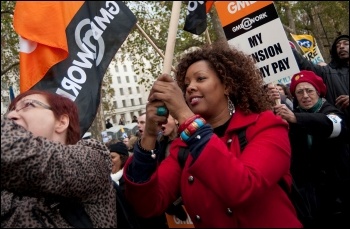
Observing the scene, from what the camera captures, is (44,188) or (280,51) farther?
(280,51)

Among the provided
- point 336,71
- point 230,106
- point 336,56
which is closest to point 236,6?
point 336,71

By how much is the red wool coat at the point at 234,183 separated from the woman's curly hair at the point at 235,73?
0.38 feet

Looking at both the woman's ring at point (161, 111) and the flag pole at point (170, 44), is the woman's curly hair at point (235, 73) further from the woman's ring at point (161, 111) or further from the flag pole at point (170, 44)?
the woman's ring at point (161, 111)

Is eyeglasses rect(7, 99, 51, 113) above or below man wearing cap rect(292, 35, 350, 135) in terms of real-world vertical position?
above

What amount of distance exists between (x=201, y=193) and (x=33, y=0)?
1916mm

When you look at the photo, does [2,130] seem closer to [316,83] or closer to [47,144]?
[47,144]

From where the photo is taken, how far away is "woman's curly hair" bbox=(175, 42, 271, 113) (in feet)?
7.04

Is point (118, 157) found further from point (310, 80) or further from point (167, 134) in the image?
point (310, 80)

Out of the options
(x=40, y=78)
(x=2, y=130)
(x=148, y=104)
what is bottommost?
(x=148, y=104)

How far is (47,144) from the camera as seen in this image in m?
1.58

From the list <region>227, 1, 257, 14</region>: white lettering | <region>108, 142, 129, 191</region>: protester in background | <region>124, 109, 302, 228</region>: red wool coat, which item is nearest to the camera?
<region>124, 109, 302, 228</region>: red wool coat

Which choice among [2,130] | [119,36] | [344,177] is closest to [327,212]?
[344,177]

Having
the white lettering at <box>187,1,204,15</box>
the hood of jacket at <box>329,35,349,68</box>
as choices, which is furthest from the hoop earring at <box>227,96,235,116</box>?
the hood of jacket at <box>329,35,349,68</box>

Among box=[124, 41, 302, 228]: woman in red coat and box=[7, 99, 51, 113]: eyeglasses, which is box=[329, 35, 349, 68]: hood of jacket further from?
box=[7, 99, 51, 113]: eyeglasses
